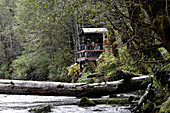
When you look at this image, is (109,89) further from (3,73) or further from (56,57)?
(3,73)

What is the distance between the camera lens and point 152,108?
17.7ft

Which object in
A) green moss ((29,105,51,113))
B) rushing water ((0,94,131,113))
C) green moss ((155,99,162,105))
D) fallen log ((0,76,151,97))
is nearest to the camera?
green moss ((155,99,162,105))

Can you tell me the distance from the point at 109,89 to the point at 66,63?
16.5 m

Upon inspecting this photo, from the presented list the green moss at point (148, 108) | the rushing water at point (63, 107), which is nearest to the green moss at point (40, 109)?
the rushing water at point (63, 107)

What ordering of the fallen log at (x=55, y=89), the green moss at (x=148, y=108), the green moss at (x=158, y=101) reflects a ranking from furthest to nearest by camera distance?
1. the fallen log at (x=55, y=89)
2. the green moss at (x=148, y=108)
3. the green moss at (x=158, y=101)

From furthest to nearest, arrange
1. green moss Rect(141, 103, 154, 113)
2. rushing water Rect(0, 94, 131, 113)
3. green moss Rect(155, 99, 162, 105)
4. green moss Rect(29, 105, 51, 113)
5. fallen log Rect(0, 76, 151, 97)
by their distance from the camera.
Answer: fallen log Rect(0, 76, 151, 97) < rushing water Rect(0, 94, 131, 113) < green moss Rect(29, 105, 51, 113) < green moss Rect(141, 103, 154, 113) < green moss Rect(155, 99, 162, 105)

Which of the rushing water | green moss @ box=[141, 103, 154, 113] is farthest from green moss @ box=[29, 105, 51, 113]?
green moss @ box=[141, 103, 154, 113]

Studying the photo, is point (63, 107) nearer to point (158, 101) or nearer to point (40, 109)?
point (40, 109)

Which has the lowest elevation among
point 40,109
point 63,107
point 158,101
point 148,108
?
point 63,107

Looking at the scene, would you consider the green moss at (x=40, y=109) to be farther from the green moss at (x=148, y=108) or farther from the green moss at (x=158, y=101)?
the green moss at (x=158, y=101)

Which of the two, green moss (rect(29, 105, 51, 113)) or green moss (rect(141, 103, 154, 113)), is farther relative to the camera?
green moss (rect(29, 105, 51, 113))

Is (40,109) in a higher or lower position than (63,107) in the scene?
higher

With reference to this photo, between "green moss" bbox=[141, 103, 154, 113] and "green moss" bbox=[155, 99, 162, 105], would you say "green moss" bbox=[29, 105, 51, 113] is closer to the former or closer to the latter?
"green moss" bbox=[141, 103, 154, 113]

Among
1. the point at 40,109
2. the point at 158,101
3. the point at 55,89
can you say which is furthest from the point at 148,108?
the point at 40,109
